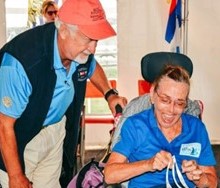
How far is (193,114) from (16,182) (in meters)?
1.01

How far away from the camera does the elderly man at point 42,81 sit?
1.85 m

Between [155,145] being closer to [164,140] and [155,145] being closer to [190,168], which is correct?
[164,140]

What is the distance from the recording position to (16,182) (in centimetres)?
187

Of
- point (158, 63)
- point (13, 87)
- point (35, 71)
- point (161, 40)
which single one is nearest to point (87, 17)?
point (35, 71)

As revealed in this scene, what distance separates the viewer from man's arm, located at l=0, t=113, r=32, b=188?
184 cm

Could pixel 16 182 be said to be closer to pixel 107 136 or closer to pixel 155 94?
pixel 155 94

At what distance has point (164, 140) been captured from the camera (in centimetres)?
213

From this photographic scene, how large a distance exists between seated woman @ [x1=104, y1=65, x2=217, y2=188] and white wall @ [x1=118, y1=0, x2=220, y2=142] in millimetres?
2495

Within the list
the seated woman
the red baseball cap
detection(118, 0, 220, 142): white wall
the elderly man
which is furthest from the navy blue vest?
detection(118, 0, 220, 142): white wall

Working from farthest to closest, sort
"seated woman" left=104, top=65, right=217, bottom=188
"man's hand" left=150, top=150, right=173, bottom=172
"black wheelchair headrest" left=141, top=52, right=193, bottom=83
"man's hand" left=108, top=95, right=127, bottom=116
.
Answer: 1. "man's hand" left=108, top=95, right=127, bottom=116
2. "black wheelchair headrest" left=141, top=52, right=193, bottom=83
3. "seated woman" left=104, top=65, right=217, bottom=188
4. "man's hand" left=150, top=150, right=173, bottom=172

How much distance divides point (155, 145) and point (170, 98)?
0.87 feet

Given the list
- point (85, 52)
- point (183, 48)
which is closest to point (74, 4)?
point (85, 52)

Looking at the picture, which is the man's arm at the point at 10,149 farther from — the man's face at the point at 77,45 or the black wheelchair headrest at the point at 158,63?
the black wheelchair headrest at the point at 158,63

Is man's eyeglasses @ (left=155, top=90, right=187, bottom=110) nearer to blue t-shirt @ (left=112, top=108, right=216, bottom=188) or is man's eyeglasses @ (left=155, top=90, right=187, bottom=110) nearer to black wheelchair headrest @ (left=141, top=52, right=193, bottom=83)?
blue t-shirt @ (left=112, top=108, right=216, bottom=188)
